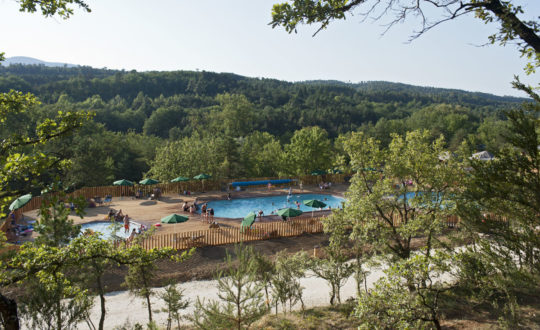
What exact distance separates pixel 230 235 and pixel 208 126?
4870 cm

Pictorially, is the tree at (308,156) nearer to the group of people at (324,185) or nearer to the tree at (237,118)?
the group of people at (324,185)

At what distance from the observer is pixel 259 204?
28.0m

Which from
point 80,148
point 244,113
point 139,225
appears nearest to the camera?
point 139,225

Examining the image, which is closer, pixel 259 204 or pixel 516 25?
pixel 516 25

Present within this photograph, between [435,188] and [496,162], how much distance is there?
6.06m

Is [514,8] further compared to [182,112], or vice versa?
[182,112]

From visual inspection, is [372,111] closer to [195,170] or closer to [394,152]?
[195,170]

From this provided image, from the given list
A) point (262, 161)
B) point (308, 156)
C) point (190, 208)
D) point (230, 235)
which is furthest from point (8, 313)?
point (262, 161)

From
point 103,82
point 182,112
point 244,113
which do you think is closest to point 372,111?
point 244,113

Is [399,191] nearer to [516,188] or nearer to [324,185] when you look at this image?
[516,188]

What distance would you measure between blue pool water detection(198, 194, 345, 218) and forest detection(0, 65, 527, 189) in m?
5.17

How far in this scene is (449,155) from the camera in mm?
11070

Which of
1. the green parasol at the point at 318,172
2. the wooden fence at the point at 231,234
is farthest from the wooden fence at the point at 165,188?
the wooden fence at the point at 231,234

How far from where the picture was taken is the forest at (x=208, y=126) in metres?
30.4
